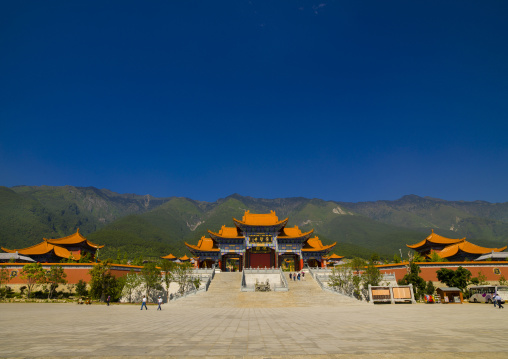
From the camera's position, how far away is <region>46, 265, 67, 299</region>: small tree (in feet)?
103

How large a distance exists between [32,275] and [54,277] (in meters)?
1.97

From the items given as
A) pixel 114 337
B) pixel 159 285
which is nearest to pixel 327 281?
pixel 159 285

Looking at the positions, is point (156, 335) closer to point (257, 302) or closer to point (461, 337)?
point (461, 337)

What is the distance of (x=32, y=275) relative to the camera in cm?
3055

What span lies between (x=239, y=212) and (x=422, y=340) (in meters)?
177

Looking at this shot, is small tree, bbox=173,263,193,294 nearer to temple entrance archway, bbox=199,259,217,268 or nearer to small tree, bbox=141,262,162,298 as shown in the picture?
small tree, bbox=141,262,162,298

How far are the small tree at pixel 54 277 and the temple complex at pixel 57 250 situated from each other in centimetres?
399

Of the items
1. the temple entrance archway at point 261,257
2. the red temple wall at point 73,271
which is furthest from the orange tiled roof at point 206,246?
the red temple wall at point 73,271

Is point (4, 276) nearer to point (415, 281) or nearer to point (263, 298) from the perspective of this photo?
point (263, 298)

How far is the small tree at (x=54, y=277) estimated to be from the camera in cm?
3152

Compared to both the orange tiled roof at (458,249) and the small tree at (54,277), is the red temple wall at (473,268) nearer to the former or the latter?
the orange tiled roof at (458,249)

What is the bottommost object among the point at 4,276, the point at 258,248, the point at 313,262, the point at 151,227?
the point at 313,262

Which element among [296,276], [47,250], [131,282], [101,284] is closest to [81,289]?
[101,284]

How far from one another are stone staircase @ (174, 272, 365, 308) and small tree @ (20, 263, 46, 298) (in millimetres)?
16616
